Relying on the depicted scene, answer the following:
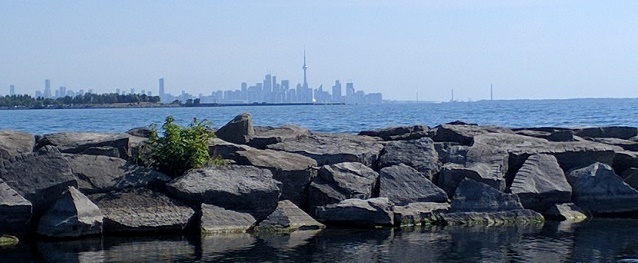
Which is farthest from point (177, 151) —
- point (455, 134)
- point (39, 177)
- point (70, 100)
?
point (70, 100)

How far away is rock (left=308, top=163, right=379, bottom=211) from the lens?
19.1 meters

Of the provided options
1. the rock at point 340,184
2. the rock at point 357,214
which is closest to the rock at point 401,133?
the rock at point 340,184

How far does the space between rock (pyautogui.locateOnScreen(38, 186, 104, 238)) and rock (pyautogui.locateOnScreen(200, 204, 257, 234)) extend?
1870mm

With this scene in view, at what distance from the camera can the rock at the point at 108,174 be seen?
708 inches

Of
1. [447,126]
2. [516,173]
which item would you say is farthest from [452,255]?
[447,126]

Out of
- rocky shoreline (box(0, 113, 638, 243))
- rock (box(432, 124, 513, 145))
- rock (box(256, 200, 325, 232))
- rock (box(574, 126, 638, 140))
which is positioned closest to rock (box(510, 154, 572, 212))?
rocky shoreline (box(0, 113, 638, 243))

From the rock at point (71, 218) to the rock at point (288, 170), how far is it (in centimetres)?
379

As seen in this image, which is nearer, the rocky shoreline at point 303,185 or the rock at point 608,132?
the rocky shoreline at point 303,185

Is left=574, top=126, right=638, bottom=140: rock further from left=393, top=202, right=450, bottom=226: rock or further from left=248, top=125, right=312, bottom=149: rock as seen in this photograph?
left=393, top=202, right=450, bottom=226: rock

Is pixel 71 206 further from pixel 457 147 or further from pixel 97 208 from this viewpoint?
pixel 457 147

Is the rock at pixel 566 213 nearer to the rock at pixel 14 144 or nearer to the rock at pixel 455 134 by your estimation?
the rock at pixel 455 134

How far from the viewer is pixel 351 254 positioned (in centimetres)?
1559

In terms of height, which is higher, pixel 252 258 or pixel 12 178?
pixel 12 178

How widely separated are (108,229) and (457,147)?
8.48m
